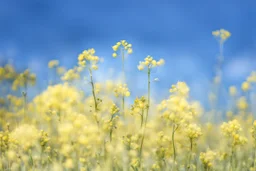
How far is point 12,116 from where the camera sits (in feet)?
32.3

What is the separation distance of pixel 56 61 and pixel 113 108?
5.86 m

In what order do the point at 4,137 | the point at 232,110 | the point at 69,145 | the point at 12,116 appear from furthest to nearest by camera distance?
the point at 232,110 → the point at 12,116 → the point at 4,137 → the point at 69,145

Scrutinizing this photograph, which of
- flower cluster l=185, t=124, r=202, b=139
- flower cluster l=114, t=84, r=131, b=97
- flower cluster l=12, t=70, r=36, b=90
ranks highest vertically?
flower cluster l=12, t=70, r=36, b=90

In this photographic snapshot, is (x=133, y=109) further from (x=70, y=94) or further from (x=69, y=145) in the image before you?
(x=69, y=145)

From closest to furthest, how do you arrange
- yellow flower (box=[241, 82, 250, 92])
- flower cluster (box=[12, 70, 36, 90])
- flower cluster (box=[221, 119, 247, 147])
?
flower cluster (box=[221, 119, 247, 147])
flower cluster (box=[12, 70, 36, 90])
yellow flower (box=[241, 82, 250, 92])

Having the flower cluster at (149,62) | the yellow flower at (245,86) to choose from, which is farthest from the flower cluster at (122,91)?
the yellow flower at (245,86)

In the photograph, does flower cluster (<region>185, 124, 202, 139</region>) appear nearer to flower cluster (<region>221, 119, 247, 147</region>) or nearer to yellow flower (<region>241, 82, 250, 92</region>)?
flower cluster (<region>221, 119, 247, 147</region>)

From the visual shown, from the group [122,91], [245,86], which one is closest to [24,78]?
[122,91]

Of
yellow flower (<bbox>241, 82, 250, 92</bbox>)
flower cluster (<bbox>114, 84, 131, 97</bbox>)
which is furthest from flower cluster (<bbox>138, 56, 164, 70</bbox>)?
yellow flower (<bbox>241, 82, 250, 92</bbox>)

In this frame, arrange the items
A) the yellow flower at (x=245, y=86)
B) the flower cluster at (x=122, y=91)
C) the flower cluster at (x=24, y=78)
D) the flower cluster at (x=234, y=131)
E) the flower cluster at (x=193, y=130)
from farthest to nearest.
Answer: the yellow flower at (x=245, y=86) → the flower cluster at (x=24, y=78) → the flower cluster at (x=234, y=131) → the flower cluster at (x=122, y=91) → the flower cluster at (x=193, y=130)

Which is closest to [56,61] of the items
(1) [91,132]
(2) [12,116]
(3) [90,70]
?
(2) [12,116]

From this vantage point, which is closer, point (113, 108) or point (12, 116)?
point (113, 108)

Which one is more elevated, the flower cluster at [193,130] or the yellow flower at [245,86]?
the yellow flower at [245,86]

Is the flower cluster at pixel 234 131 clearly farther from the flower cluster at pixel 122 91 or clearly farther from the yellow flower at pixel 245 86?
the yellow flower at pixel 245 86
